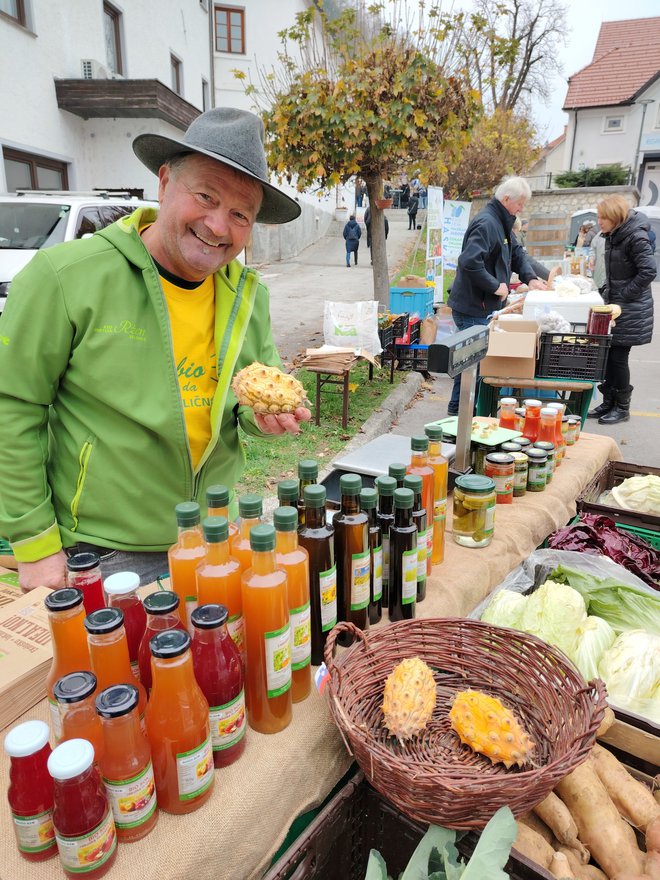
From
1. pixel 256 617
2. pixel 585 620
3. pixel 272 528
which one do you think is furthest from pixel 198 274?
pixel 585 620

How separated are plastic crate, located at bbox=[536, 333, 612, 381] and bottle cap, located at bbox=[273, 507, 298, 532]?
3.99 metres

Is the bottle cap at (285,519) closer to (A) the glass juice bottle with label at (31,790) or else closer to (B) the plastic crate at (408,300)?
(A) the glass juice bottle with label at (31,790)

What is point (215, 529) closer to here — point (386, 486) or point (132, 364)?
point (386, 486)

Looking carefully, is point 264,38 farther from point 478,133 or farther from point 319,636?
point 319,636

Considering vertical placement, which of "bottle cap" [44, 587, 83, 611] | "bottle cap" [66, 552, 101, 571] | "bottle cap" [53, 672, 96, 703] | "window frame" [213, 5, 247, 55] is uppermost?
"window frame" [213, 5, 247, 55]

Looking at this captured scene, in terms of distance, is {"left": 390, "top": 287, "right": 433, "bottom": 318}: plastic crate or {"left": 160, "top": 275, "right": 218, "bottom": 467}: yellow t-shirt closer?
{"left": 160, "top": 275, "right": 218, "bottom": 467}: yellow t-shirt

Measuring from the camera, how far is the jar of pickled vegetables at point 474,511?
2.37m

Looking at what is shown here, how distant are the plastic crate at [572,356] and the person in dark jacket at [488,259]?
144cm

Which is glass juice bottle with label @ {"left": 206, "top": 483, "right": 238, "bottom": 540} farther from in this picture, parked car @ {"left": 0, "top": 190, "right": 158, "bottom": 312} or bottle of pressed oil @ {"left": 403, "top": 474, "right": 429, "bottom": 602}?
parked car @ {"left": 0, "top": 190, "right": 158, "bottom": 312}

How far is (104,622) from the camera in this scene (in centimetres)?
117

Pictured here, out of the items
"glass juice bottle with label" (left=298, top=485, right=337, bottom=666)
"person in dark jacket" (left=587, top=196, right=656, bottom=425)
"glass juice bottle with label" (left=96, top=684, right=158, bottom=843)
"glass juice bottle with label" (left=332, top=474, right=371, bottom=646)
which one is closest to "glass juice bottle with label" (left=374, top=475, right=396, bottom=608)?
"glass juice bottle with label" (left=332, top=474, right=371, bottom=646)

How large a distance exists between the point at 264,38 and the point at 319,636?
27.6 meters

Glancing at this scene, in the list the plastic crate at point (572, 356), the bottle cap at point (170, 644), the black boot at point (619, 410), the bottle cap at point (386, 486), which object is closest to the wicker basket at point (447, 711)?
the bottle cap at point (386, 486)

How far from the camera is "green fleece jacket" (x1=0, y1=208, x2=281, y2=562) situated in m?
1.88
